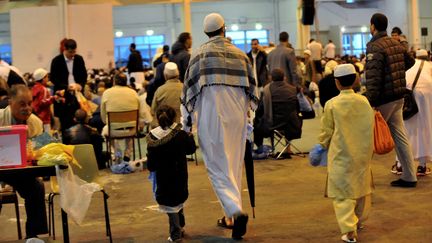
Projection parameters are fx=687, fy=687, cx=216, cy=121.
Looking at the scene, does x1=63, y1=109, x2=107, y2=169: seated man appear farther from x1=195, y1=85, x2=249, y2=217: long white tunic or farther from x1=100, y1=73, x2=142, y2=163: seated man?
x1=195, y1=85, x2=249, y2=217: long white tunic

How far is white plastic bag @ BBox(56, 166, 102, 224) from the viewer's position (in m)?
4.81

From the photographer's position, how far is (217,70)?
5.31m

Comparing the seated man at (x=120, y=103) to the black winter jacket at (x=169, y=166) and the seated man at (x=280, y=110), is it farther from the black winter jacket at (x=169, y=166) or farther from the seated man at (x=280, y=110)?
the black winter jacket at (x=169, y=166)

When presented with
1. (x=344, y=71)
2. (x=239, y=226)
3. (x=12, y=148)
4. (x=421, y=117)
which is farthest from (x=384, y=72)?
(x=12, y=148)

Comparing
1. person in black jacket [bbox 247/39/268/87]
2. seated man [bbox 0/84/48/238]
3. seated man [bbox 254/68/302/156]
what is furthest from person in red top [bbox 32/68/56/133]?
person in black jacket [bbox 247/39/268/87]

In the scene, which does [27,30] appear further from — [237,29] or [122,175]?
[237,29]

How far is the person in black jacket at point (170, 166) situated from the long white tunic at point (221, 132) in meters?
0.16

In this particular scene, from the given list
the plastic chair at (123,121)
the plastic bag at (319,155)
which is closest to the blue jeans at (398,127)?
the plastic bag at (319,155)

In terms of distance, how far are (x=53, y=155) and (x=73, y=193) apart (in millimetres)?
338

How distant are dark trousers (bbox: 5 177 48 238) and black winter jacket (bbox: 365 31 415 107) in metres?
3.29

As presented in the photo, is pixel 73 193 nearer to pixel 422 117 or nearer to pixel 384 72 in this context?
pixel 384 72

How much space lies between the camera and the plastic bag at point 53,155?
472 centimetres

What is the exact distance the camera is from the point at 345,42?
30.7m

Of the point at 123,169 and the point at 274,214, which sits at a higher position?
the point at 123,169
